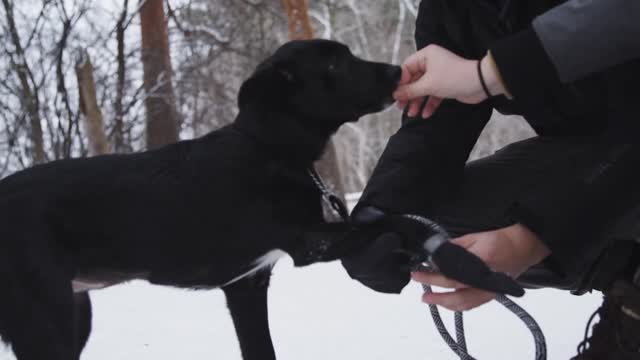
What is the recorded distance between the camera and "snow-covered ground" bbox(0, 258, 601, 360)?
233 cm

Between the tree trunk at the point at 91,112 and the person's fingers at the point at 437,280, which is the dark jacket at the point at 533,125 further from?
the tree trunk at the point at 91,112

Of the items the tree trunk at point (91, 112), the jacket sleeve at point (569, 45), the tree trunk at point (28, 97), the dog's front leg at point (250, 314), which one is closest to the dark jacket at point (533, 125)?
the jacket sleeve at point (569, 45)

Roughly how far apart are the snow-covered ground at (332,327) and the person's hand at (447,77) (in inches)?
40.4

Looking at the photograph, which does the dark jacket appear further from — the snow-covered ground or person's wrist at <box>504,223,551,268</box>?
the snow-covered ground

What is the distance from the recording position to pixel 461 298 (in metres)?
1.34

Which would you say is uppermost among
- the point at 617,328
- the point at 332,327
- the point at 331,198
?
the point at 331,198

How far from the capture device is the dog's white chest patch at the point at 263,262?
186cm

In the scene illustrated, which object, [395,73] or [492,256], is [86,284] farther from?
[492,256]

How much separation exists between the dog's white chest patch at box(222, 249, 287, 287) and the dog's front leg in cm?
4

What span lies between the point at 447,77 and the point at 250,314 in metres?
0.97

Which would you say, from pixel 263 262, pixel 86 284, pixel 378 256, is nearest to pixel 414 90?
pixel 378 256

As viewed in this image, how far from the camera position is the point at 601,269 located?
1624 mm

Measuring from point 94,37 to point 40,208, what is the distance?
748 cm

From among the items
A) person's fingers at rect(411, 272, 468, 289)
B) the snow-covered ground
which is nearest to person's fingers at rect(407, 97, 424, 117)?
person's fingers at rect(411, 272, 468, 289)
